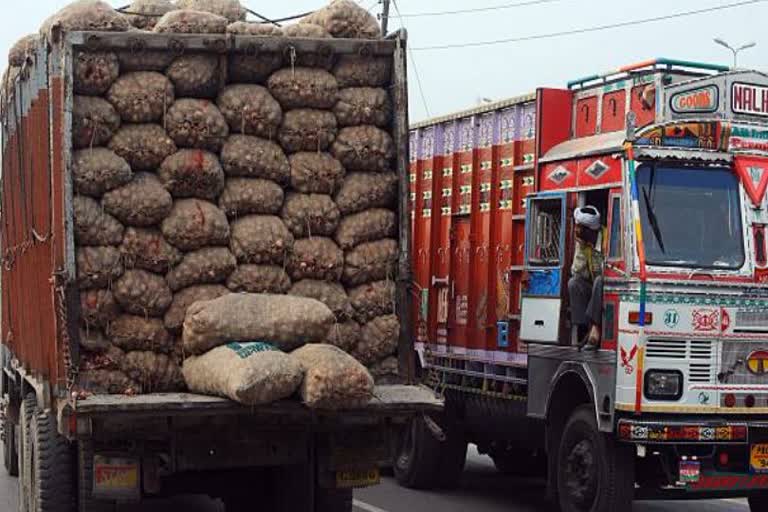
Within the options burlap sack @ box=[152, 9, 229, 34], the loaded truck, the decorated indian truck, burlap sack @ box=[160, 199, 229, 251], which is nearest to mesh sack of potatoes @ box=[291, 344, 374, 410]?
the loaded truck

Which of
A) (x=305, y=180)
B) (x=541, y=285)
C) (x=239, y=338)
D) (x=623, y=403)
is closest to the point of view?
(x=239, y=338)

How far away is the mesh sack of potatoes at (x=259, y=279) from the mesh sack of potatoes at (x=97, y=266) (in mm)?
688

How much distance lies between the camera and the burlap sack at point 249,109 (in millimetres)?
8078

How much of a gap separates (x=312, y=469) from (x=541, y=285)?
260 cm

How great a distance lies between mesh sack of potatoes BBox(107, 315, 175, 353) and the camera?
774 cm

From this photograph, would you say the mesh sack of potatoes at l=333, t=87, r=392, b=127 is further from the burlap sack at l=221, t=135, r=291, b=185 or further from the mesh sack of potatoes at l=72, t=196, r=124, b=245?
the mesh sack of potatoes at l=72, t=196, r=124, b=245

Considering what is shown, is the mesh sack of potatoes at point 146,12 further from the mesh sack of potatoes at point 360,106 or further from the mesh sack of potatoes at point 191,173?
the mesh sack of potatoes at point 360,106

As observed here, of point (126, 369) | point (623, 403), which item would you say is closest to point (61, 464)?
A: point (126, 369)

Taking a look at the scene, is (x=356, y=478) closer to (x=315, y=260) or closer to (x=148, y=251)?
(x=315, y=260)

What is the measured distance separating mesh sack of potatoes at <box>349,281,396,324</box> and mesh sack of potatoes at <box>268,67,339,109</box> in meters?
1.18

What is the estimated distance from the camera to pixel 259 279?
8008 mm

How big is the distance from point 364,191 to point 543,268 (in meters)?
2.20

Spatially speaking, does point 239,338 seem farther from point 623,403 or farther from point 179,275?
point 623,403

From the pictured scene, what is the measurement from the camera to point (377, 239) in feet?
27.5
